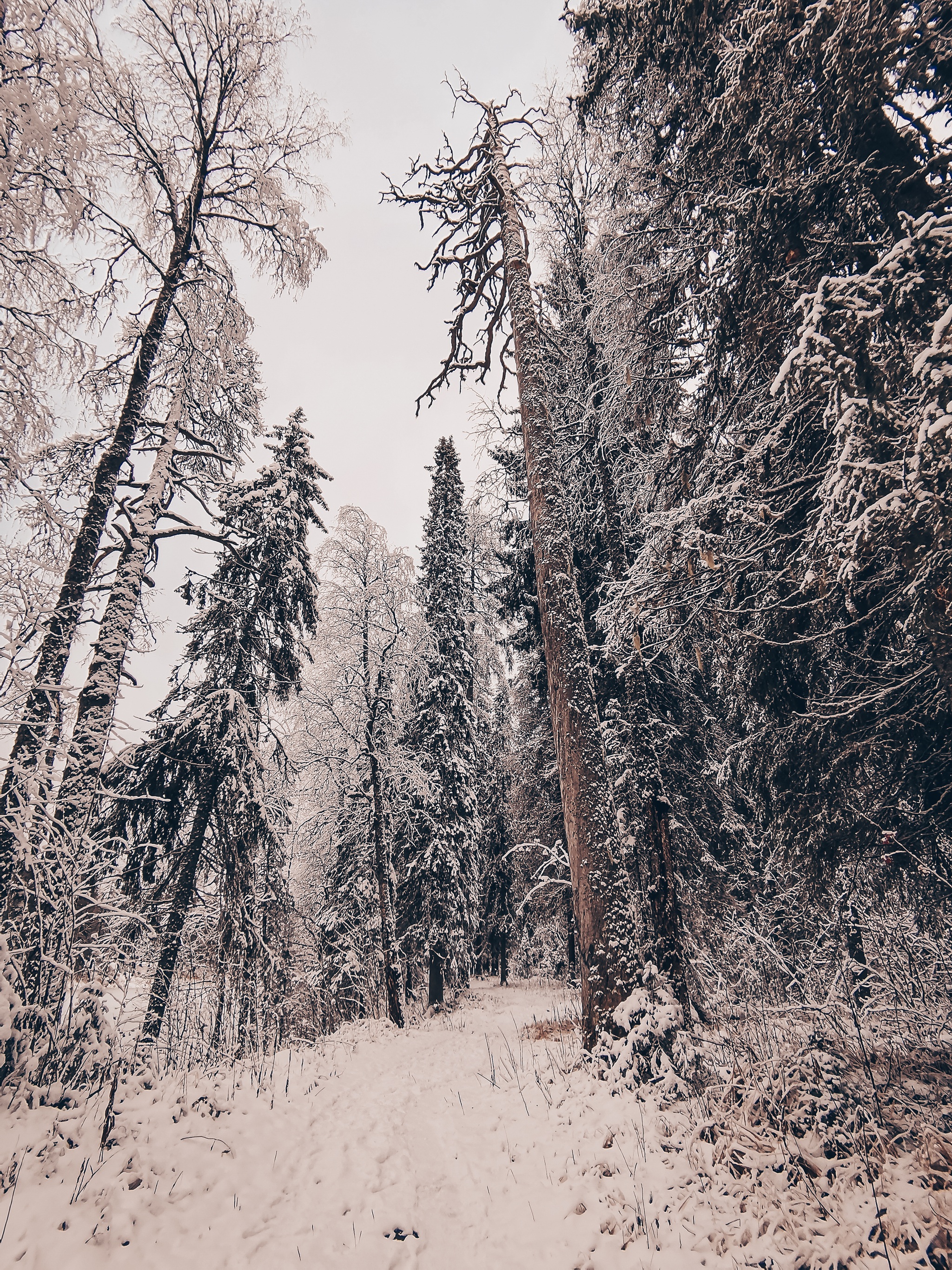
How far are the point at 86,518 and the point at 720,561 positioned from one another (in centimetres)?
635

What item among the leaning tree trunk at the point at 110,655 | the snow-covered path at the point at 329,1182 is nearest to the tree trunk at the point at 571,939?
the snow-covered path at the point at 329,1182

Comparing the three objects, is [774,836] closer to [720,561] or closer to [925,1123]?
[925,1123]

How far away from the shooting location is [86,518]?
17.6 ft

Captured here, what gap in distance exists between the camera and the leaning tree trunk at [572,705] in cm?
454

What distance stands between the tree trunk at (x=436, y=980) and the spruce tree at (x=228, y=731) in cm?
766

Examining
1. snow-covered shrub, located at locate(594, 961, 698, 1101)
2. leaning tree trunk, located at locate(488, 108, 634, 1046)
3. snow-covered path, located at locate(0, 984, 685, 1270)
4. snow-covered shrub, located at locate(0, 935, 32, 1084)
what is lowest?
snow-covered path, located at locate(0, 984, 685, 1270)

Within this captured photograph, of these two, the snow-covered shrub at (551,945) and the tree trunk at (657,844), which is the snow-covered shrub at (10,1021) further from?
the snow-covered shrub at (551,945)

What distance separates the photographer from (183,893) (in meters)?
7.60

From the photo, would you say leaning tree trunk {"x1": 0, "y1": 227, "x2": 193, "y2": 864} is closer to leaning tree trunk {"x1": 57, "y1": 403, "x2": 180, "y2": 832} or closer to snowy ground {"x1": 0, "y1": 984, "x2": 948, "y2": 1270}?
leaning tree trunk {"x1": 57, "y1": 403, "x2": 180, "y2": 832}

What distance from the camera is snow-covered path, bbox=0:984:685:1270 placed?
269 centimetres

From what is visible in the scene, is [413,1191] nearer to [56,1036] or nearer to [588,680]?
[56,1036]

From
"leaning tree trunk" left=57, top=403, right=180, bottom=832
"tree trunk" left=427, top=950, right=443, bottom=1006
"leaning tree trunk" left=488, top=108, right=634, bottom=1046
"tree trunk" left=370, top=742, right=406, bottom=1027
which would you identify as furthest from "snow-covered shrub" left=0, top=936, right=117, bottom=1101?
"tree trunk" left=427, top=950, right=443, bottom=1006

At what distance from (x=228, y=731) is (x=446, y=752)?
8127mm

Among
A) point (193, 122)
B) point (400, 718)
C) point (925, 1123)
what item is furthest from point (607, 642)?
point (400, 718)
